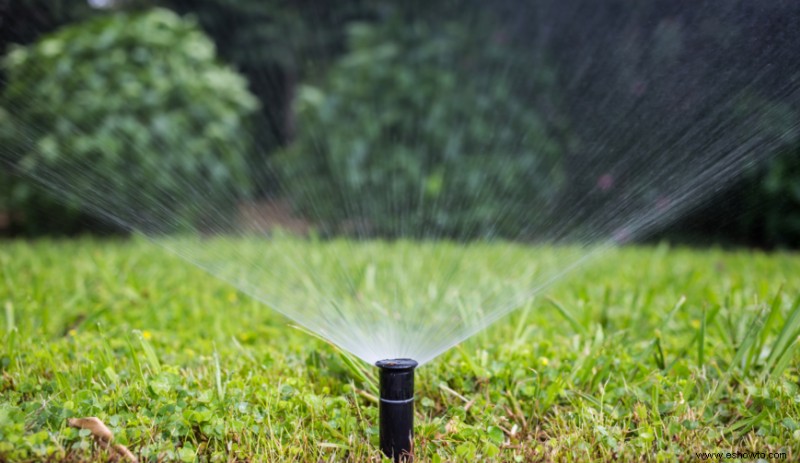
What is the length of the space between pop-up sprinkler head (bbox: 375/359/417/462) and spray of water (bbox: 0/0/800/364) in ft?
2.25

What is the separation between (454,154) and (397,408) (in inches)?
164

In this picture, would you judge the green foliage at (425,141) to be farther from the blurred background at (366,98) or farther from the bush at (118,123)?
the bush at (118,123)

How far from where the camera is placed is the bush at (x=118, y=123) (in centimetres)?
481

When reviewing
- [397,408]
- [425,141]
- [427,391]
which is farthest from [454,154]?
[397,408]

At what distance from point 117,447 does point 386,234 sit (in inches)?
165

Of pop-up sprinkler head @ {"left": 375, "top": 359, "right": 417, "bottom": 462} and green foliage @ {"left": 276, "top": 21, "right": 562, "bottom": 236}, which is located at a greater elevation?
green foliage @ {"left": 276, "top": 21, "right": 562, "bottom": 236}

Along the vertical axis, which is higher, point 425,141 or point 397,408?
point 425,141

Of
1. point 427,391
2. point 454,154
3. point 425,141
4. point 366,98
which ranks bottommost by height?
point 427,391

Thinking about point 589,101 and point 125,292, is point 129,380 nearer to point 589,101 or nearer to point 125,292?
point 125,292

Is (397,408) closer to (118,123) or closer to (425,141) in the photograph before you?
(118,123)

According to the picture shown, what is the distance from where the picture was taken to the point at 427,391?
183 cm

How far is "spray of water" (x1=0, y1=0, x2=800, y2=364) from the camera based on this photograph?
2.53 meters

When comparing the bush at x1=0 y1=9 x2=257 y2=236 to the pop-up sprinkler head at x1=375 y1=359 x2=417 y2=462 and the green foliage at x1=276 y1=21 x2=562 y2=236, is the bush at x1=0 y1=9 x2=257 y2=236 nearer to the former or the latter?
the green foliage at x1=276 y1=21 x2=562 y2=236

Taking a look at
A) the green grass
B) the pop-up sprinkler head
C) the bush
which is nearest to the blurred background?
the bush
